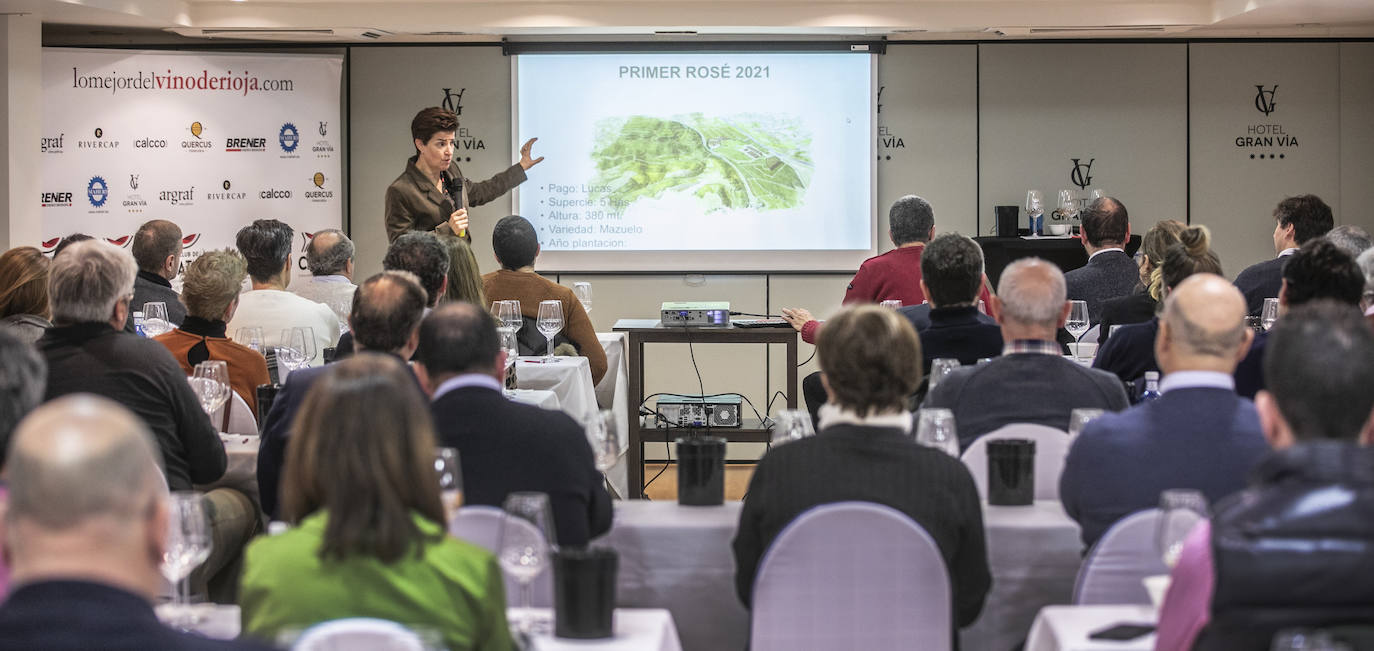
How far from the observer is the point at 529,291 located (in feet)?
20.1

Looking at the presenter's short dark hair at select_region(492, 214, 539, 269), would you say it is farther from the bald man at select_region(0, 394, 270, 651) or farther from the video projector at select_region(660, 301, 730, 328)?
the bald man at select_region(0, 394, 270, 651)

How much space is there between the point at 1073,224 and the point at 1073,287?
172 cm

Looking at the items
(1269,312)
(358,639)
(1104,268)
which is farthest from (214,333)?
(1104,268)

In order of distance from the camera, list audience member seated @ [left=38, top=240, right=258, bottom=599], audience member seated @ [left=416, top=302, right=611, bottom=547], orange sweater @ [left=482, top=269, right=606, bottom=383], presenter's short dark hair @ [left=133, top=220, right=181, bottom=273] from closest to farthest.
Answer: audience member seated @ [left=416, top=302, right=611, bottom=547] → audience member seated @ [left=38, top=240, right=258, bottom=599] → presenter's short dark hair @ [left=133, top=220, right=181, bottom=273] → orange sweater @ [left=482, top=269, right=606, bottom=383]

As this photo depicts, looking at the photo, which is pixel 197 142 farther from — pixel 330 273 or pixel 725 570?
pixel 725 570

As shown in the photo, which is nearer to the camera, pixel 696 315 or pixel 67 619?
pixel 67 619

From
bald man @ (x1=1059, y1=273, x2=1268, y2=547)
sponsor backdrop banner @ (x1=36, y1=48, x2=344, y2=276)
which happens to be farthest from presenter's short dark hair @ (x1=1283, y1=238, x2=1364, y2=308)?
sponsor backdrop banner @ (x1=36, y1=48, x2=344, y2=276)

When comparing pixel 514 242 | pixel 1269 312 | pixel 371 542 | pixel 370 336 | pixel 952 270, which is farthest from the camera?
pixel 514 242

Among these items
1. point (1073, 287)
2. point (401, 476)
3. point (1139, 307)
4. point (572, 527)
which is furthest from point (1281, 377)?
point (1073, 287)

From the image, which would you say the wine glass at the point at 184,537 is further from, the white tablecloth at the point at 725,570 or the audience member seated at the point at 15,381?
the white tablecloth at the point at 725,570

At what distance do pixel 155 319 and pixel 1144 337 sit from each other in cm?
343

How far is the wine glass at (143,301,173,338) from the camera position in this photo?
4891mm

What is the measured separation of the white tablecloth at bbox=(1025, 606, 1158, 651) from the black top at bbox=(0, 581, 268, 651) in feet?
4.65

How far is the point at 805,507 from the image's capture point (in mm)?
2570
